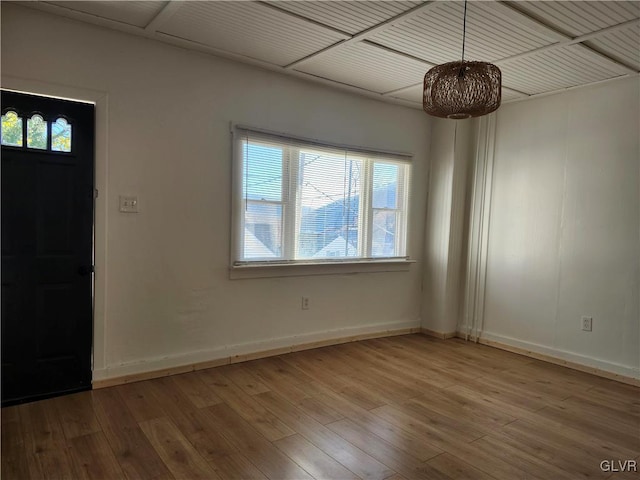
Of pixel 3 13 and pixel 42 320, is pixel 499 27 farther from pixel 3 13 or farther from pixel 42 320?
pixel 42 320

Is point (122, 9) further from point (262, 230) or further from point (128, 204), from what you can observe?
point (262, 230)

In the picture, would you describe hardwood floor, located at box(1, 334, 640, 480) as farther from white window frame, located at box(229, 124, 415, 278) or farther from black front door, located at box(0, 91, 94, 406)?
white window frame, located at box(229, 124, 415, 278)

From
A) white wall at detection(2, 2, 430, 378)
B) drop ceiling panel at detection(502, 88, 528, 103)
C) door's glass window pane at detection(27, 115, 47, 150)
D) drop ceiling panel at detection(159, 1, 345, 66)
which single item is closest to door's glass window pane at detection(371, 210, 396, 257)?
white wall at detection(2, 2, 430, 378)

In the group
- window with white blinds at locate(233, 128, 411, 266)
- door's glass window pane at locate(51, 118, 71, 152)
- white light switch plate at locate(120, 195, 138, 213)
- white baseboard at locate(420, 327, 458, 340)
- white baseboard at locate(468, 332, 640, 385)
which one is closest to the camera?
door's glass window pane at locate(51, 118, 71, 152)

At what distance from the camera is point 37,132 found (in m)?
2.82

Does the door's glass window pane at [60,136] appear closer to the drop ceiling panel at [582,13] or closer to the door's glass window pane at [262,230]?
the door's glass window pane at [262,230]

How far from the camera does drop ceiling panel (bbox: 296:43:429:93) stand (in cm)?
333

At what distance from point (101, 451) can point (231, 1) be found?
2659 millimetres

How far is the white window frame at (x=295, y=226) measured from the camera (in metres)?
3.65

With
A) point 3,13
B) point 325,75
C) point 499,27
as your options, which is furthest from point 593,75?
point 3,13

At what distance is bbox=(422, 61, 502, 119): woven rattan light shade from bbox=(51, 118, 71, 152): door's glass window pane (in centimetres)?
243

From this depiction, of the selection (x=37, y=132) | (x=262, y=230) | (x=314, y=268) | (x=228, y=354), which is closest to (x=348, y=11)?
(x=262, y=230)

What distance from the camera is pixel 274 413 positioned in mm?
2793

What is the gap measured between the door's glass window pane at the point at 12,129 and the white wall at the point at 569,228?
422 centimetres
